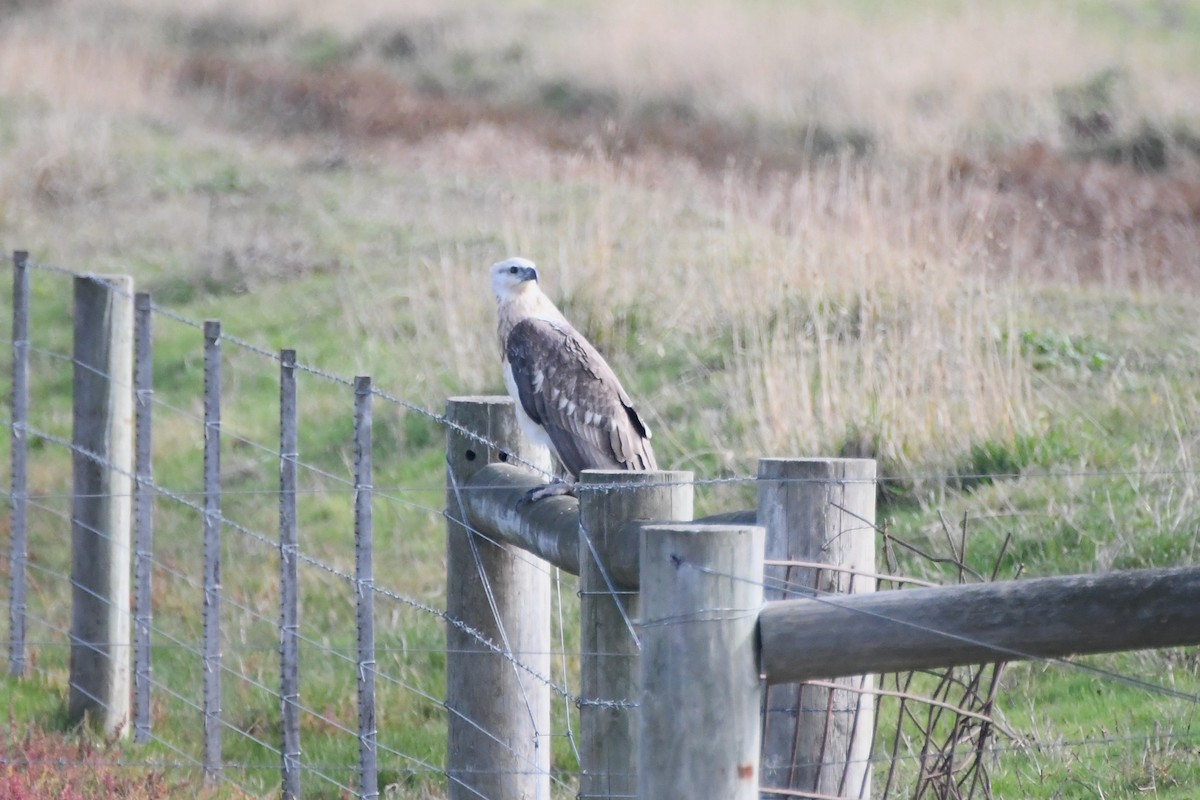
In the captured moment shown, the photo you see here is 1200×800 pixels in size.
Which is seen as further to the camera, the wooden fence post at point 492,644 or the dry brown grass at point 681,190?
the dry brown grass at point 681,190

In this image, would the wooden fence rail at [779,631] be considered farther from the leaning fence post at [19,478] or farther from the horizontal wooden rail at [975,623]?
the leaning fence post at [19,478]

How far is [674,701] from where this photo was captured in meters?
2.50

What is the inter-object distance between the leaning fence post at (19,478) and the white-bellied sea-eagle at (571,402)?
2182mm

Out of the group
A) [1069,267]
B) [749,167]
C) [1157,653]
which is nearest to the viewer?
[1157,653]

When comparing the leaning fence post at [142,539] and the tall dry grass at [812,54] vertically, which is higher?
the tall dry grass at [812,54]

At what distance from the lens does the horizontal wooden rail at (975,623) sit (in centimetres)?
248

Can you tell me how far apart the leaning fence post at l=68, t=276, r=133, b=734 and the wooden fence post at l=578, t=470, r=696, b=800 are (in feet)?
9.87

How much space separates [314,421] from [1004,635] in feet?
25.3

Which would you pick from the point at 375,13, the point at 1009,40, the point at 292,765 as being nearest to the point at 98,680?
the point at 292,765

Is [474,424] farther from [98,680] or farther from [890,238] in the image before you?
[890,238]

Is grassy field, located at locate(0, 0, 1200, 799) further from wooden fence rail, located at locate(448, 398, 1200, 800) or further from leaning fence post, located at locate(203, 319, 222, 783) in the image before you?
wooden fence rail, located at locate(448, 398, 1200, 800)

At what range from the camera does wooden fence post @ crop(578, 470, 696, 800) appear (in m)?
3.20

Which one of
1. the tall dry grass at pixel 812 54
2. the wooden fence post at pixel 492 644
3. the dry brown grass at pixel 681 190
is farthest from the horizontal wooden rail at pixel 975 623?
the tall dry grass at pixel 812 54

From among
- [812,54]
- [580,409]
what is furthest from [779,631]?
[812,54]
